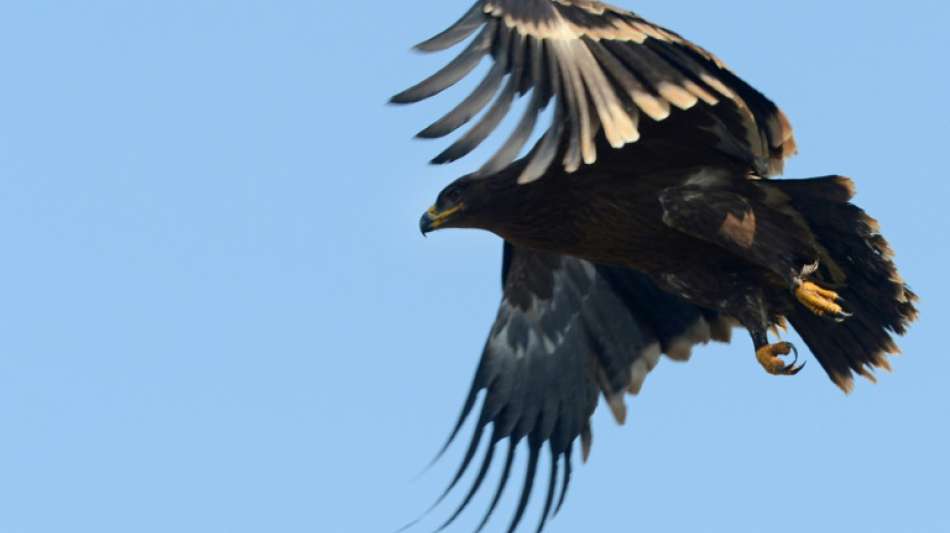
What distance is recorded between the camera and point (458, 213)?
10102 mm

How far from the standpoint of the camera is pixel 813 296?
377 inches

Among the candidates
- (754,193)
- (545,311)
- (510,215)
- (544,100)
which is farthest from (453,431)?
(544,100)

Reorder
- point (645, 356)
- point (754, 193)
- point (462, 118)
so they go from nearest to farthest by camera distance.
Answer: point (462, 118), point (754, 193), point (645, 356)

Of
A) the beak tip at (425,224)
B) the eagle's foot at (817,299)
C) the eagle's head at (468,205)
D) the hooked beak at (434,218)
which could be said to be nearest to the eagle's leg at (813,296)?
the eagle's foot at (817,299)

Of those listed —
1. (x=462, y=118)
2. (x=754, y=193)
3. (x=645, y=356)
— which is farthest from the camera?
(x=645, y=356)

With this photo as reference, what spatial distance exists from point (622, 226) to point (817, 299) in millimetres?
942

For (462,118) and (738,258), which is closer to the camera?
(462,118)

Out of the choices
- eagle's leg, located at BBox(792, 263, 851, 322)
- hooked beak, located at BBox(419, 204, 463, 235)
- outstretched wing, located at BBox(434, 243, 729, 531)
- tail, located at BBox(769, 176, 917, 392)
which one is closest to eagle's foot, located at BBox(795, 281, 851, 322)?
eagle's leg, located at BBox(792, 263, 851, 322)

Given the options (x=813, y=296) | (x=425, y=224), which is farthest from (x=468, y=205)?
(x=813, y=296)

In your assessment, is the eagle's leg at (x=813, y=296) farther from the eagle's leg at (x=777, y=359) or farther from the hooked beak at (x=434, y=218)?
the hooked beak at (x=434, y=218)

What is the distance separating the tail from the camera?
948 centimetres

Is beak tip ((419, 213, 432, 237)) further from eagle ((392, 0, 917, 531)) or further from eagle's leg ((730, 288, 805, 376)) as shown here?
eagle's leg ((730, 288, 805, 376))

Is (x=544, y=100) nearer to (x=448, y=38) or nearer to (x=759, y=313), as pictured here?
(x=448, y=38)

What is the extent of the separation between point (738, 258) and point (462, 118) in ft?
7.60
